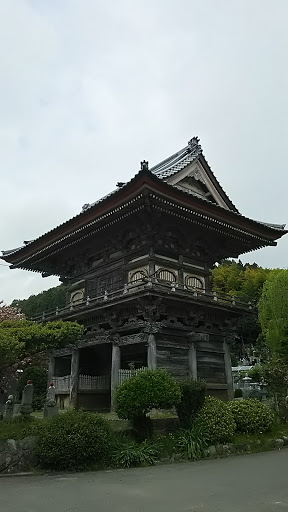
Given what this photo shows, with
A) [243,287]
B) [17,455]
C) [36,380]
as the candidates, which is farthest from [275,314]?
[243,287]

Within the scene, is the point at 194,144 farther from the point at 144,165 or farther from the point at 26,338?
the point at 26,338

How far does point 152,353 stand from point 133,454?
24.6 ft

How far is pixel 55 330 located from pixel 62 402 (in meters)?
10.2

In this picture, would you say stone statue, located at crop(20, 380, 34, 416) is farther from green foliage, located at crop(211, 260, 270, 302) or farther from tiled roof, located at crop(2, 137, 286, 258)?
green foliage, located at crop(211, 260, 270, 302)

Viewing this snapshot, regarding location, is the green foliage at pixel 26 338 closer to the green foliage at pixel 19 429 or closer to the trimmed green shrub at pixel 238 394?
the green foliage at pixel 19 429

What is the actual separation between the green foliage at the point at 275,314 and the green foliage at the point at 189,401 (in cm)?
Result: 915

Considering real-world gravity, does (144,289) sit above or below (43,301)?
below

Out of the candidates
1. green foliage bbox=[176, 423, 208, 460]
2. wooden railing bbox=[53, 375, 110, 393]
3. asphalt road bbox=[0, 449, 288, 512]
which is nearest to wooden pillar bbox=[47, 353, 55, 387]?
wooden railing bbox=[53, 375, 110, 393]

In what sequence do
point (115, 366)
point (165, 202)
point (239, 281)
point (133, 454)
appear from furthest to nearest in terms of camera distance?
point (239, 281) < point (115, 366) < point (165, 202) < point (133, 454)

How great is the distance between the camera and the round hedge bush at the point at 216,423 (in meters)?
13.6

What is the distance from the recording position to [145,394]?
12883mm

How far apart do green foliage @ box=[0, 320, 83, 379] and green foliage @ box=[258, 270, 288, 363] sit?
12319mm

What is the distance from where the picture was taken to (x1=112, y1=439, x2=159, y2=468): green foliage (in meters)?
11.6

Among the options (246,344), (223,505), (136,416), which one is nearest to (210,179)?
(136,416)
